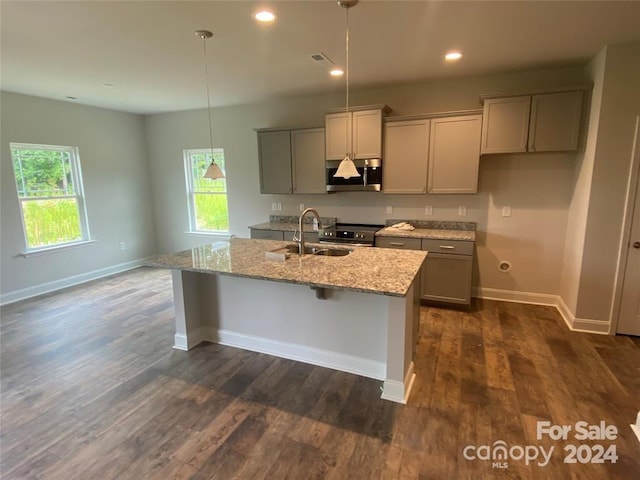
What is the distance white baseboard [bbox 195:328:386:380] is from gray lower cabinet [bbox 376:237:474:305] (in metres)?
1.51

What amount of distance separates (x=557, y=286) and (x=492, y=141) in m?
1.88

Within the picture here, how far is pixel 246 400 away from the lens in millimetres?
2367

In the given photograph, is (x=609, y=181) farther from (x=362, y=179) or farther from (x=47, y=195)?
(x=47, y=195)

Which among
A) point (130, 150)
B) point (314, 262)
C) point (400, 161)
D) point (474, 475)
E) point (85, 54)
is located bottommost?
point (474, 475)

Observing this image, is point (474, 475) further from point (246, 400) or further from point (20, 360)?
point (20, 360)

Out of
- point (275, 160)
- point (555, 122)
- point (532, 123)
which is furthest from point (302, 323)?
point (555, 122)

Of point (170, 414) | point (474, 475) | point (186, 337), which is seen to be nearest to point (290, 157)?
point (186, 337)

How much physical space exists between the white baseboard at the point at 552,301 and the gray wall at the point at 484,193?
0.20 ft

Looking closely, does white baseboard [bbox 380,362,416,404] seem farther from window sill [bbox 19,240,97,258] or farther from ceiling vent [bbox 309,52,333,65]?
window sill [bbox 19,240,97,258]

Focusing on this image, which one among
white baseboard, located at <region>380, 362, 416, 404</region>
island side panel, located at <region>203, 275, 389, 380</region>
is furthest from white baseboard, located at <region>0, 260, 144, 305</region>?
white baseboard, located at <region>380, 362, 416, 404</region>

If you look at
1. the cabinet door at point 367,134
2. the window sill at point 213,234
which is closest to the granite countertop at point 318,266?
the cabinet door at point 367,134

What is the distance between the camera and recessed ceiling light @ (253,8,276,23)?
7.51ft

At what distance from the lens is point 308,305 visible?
9.02ft

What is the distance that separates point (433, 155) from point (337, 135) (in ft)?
3.95
